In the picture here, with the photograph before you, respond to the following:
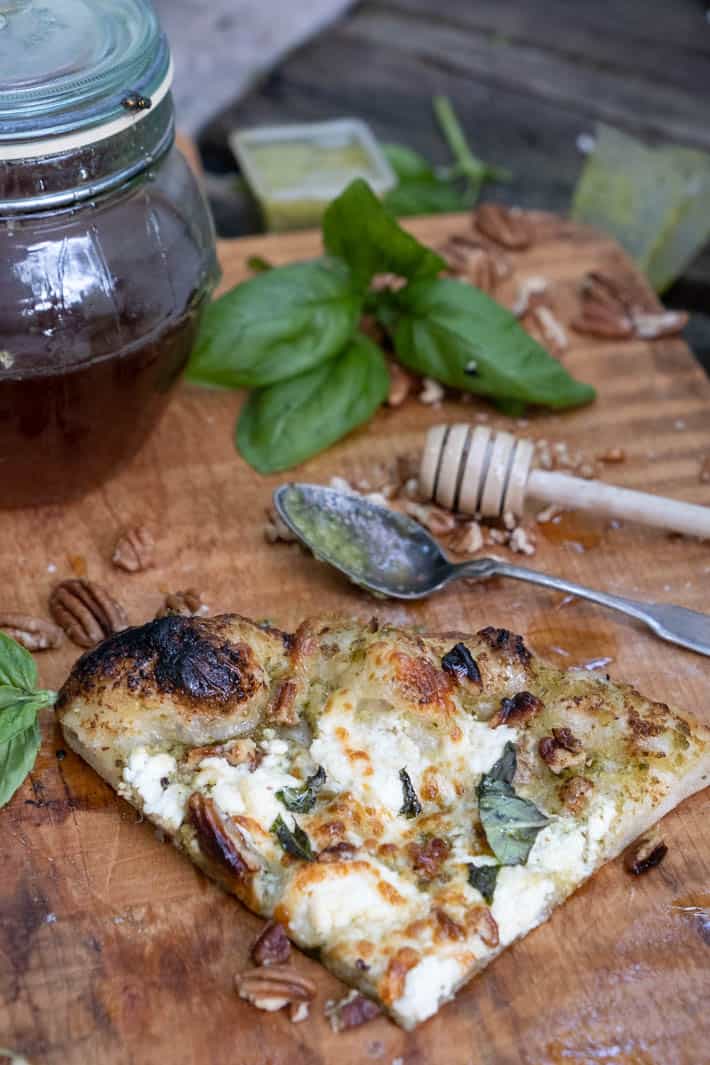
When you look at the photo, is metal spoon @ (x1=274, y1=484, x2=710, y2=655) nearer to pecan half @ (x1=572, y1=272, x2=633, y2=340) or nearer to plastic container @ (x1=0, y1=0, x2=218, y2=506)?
plastic container @ (x1=0, y1=0, x2=218, y2=506)

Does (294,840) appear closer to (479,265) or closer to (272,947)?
(272,947)

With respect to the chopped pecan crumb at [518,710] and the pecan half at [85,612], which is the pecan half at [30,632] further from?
the chopped pecan crumb at [518,710]

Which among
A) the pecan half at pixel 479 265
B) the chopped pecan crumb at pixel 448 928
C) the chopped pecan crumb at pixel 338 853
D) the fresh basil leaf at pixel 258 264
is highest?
the fresh basil leaf at pixel 258 264

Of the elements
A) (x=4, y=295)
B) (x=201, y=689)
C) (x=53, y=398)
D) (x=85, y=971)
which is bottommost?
(x=85, y=971)

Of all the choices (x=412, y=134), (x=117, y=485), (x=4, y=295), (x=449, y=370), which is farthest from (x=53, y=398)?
(x=412, y=134)

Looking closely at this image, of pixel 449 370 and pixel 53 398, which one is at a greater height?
pixel 53 398

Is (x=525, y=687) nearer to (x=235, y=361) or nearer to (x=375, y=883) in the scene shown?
(x=375, y=883)

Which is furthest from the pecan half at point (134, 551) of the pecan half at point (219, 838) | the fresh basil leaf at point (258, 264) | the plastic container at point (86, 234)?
the fresh basil leaf at point (258, 264)
